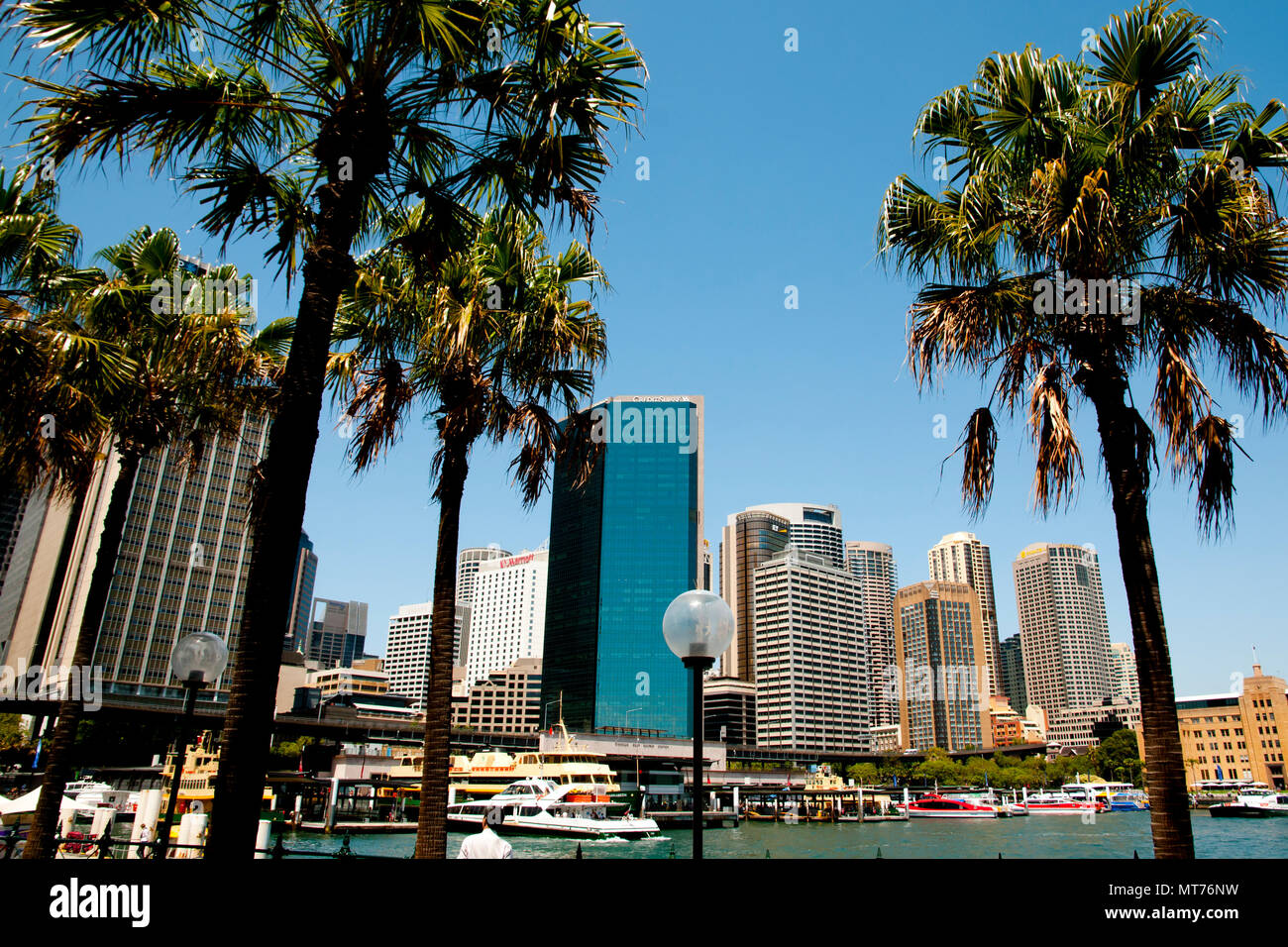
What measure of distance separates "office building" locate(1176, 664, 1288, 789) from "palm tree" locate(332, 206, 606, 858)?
6916 inches

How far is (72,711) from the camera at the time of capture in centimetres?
1301

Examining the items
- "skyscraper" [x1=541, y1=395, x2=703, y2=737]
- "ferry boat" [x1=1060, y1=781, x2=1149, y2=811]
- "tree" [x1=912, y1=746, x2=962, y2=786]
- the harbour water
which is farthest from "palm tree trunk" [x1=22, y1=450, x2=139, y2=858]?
"tree" [x1=912, y1=746, x2=962, y2=786]

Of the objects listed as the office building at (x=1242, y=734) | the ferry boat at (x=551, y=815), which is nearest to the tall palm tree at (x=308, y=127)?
the ferry boat at (x=551, y=815)

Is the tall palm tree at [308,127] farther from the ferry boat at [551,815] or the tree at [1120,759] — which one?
the tree at [1120,759]

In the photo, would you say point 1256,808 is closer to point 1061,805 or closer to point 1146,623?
point 1061,805

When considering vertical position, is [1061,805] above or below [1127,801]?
above

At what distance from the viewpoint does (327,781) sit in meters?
70.9

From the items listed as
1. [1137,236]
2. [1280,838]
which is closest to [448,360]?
[1137,236]

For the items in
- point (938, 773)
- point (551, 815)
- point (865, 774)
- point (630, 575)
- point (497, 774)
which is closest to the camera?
point (551, 815)
